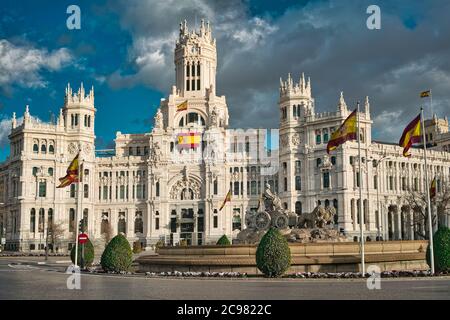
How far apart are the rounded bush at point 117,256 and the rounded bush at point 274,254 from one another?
12.5m

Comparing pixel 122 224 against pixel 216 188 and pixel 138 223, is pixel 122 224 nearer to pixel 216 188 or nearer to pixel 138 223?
pixel 138 223

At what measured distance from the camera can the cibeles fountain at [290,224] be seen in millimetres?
49812

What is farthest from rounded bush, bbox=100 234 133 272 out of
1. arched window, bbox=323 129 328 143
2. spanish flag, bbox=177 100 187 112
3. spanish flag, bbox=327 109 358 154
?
spanish flag, bbox=177 100 187 112

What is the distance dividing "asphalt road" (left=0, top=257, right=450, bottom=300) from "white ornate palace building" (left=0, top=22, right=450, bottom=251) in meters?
73.8

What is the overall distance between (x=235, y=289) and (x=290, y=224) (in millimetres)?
23315

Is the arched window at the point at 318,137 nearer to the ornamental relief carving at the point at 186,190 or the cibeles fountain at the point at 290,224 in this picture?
the ornamental relief carving at the point at 186,190

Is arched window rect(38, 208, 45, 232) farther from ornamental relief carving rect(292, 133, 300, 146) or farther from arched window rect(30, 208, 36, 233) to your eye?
ornamental relief carving rect(292, 133, 300, 146)

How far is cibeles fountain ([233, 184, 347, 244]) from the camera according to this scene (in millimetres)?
49812

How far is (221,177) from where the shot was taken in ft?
396

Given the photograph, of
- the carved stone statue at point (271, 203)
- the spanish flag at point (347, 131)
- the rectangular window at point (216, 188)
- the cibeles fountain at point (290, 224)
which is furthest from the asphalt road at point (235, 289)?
Answer: the rectangular window at point (216, 188)

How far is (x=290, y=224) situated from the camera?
53375 mm

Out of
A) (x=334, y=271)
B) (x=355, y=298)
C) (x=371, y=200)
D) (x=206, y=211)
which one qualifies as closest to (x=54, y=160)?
(x=206, y=211)
